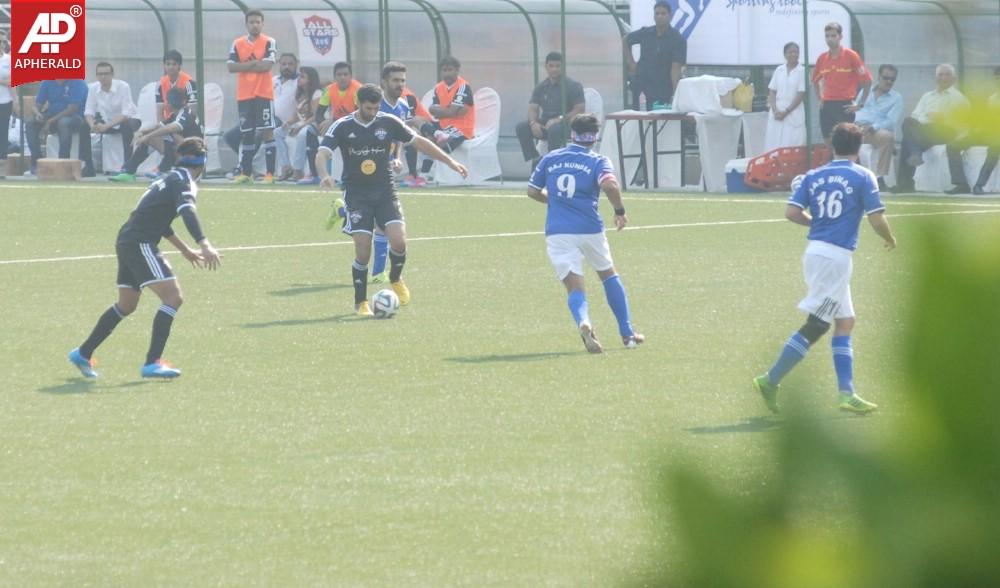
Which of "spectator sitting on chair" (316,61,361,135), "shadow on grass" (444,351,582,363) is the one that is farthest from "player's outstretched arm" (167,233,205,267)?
"spectator sitting on chair" (316,61,361,135)

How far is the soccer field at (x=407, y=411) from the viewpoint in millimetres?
1190

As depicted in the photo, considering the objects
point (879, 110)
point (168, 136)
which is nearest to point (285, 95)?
point (168, 136)

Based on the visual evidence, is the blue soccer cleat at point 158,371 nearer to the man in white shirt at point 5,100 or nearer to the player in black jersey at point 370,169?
the player in black jersey at point 370,169

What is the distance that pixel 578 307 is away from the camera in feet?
37.1

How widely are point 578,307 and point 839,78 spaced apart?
481 inches

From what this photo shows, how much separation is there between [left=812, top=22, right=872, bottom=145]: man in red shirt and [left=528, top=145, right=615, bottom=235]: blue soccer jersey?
11.5 meters

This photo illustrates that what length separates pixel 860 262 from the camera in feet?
52.2

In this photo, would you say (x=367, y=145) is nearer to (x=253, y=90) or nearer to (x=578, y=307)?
(x=578, y=307)

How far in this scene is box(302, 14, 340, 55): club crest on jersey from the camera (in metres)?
28.5

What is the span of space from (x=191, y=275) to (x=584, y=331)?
6433 mm

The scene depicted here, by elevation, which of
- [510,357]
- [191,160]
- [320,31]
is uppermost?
[320,31]

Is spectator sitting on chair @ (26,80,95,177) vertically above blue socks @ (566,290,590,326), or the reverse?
spectator sitting on chair @ (26,80,95,177)

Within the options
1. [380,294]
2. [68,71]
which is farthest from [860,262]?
[68,71]

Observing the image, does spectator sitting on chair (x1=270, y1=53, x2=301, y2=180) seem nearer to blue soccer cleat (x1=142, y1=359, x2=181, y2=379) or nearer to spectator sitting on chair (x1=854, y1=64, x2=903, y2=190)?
spectator sitting on chair (x1=854, y1=64, x2=903, y2=190)
